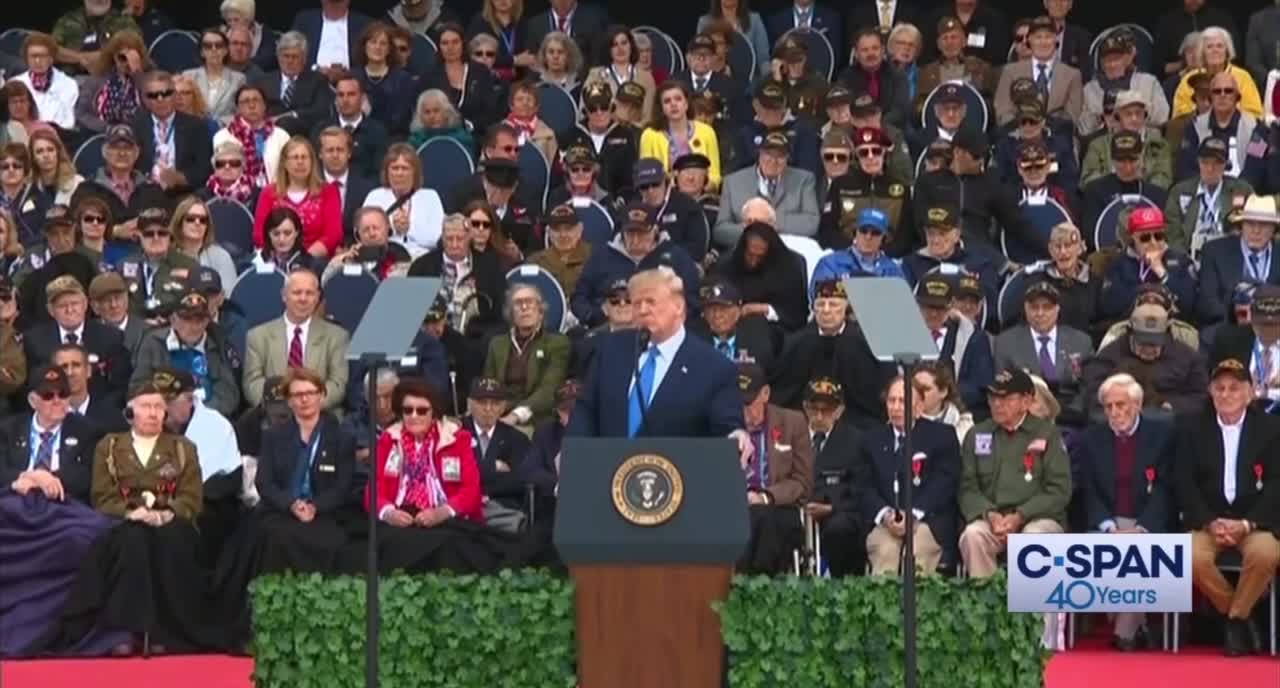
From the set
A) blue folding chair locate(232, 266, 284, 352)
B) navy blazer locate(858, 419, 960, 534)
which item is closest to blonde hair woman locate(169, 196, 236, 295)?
blue folding chair locate(232, 266, 284, 352)

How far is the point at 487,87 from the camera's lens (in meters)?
17.0

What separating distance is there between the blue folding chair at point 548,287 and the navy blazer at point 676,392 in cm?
458

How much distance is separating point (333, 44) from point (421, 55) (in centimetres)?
62

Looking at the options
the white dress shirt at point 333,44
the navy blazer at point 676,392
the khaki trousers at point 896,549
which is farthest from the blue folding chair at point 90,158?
the navy blazer at point 676,392

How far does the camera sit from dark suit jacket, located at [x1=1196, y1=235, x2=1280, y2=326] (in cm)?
1441

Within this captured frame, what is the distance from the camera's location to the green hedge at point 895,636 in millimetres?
9234

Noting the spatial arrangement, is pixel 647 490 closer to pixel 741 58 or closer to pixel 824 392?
pixel 824 392

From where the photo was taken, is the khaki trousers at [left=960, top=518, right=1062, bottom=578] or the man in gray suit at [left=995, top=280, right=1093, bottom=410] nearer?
the khaki trousers at [left=960, top=518, right=1062, bottom=578]

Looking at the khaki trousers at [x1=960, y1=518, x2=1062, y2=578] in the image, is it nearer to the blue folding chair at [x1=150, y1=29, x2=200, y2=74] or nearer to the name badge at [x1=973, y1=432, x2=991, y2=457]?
the name badge at [x1=973, y1=432, x2=991, y2=457]

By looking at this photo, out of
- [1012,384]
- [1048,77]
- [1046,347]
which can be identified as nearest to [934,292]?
[1046,347]

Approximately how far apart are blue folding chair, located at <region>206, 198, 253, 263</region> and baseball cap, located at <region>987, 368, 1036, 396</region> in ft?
15.4

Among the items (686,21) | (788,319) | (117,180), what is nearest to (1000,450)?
(788,319)

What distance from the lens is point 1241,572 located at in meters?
12.2

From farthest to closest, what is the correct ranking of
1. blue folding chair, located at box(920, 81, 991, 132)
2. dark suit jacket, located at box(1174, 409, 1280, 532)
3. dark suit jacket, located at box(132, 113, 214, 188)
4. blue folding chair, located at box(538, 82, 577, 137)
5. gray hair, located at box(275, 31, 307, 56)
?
gray hair, located at box(275, 31, 307, 56)
blue folding chair, located at box(538, 82, 577, 137)
blue folding chair, located at box(920, 81, 991, 132)
dark suit jacket, located at box(132, 113, 214, 188)
dark suit jacket, located at box(1174, 409, 1280, 532)
